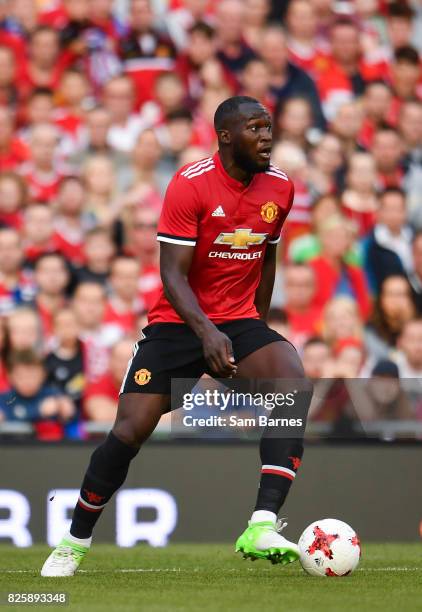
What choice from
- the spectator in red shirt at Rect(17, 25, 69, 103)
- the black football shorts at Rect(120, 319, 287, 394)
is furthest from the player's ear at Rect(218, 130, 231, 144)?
the spectator in red shirt at Rect(17, 25, 69, 103)

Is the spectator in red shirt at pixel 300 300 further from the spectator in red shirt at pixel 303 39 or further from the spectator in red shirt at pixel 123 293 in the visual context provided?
the spectator in red shirt at pixel 303 39

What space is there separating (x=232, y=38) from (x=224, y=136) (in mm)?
6843

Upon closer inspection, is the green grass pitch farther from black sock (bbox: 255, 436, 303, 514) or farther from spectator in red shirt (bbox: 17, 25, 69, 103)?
spectator in red shirt (bbox: 17, 25, 69, 103)

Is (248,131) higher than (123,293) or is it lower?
higher

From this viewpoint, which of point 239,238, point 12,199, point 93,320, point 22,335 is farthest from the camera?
point 12,199

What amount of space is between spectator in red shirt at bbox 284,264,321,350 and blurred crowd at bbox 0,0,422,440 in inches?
0.6

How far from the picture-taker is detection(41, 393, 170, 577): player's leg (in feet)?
21.8

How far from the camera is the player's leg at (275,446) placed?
6340mm

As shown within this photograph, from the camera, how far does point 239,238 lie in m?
6.88

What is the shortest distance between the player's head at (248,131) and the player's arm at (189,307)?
1.85 ft

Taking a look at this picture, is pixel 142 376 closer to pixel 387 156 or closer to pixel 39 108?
pixel 39 108

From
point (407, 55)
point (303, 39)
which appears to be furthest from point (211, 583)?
point (407, 55)

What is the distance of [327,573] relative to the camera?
22.2ft

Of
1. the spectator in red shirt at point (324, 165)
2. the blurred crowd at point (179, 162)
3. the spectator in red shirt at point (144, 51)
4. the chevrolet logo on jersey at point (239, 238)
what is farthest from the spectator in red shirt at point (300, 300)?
the chevrolet logo on jersey at point (239, 238)
